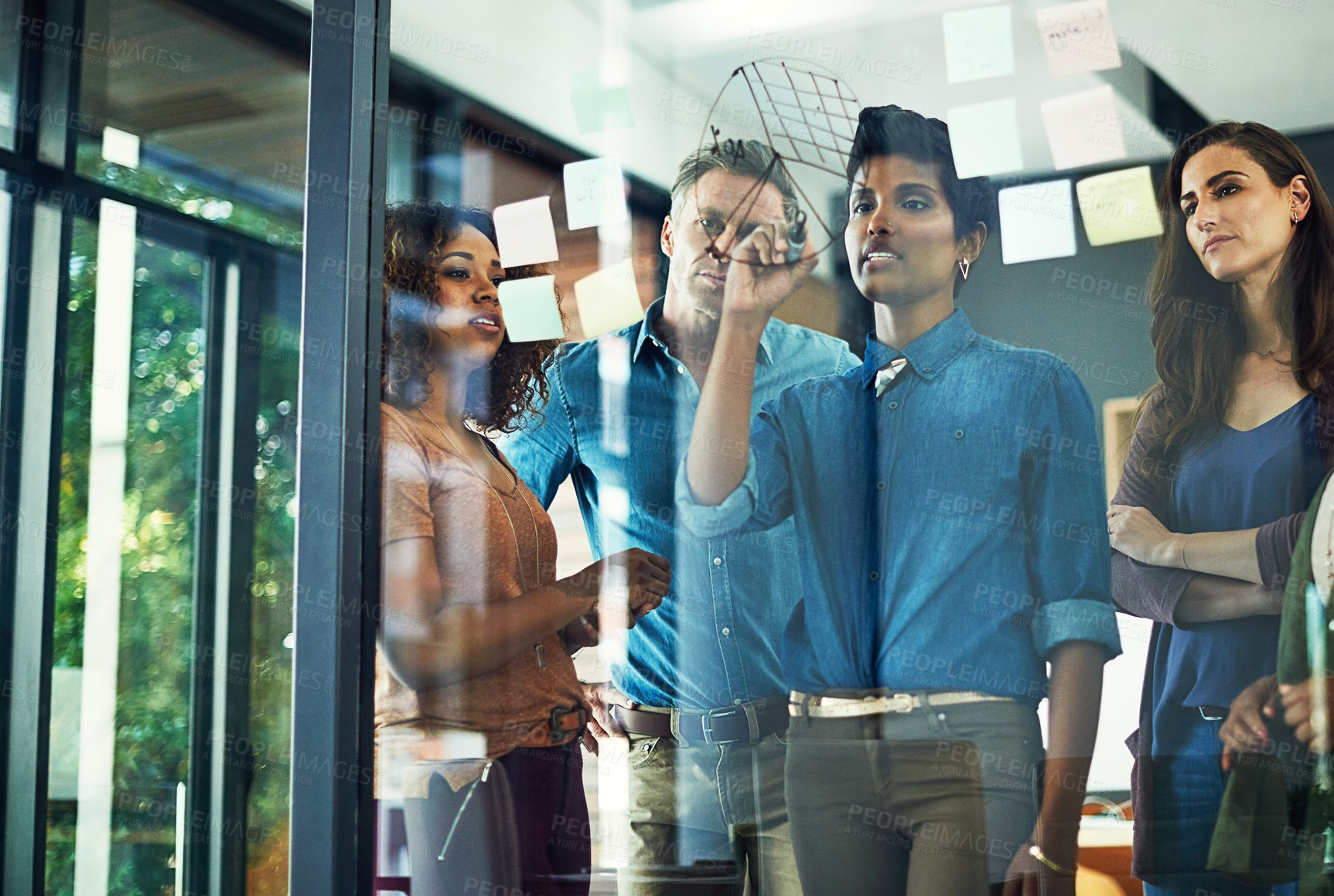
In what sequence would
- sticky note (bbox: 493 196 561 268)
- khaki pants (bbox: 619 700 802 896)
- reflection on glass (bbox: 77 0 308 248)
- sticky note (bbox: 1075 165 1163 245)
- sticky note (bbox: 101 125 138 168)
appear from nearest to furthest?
sticky note (bbox: 1075 165 1163 245) → khaki pants (bbox: 619 700 802 896) → sticky note (bbox: 493 196 561 268) → reflection on glass (bbox: 77 0 308 248) → sticky note (bbox: 101 125 138 168)

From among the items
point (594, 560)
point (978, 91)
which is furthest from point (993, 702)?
point (978, 91)

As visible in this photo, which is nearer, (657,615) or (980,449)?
(980,449)

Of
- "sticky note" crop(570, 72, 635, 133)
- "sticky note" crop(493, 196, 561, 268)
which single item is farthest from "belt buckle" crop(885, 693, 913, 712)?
"sticky note" crop(570, 72, 635, 133)

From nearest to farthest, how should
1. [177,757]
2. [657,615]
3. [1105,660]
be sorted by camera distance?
[1105,660], [657,615], [177,757]

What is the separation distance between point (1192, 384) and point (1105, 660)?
40cm

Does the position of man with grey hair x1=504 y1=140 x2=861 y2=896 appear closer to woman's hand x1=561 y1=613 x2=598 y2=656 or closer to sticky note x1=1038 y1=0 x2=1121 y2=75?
woman's hand x1=561 y1=613 x2=598 y2=656

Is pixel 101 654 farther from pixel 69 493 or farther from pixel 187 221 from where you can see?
pixel 187 221

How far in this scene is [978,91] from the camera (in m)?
1.72

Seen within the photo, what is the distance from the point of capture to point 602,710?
1.85 metres

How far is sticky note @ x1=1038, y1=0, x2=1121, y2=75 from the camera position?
1.69 meters

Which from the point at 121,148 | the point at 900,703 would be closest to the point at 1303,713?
the point at 900,703

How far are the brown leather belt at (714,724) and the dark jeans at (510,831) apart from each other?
0.13 metres

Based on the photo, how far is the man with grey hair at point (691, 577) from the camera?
176 cm

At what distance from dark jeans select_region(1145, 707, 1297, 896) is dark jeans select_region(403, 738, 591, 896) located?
2.85 ft
